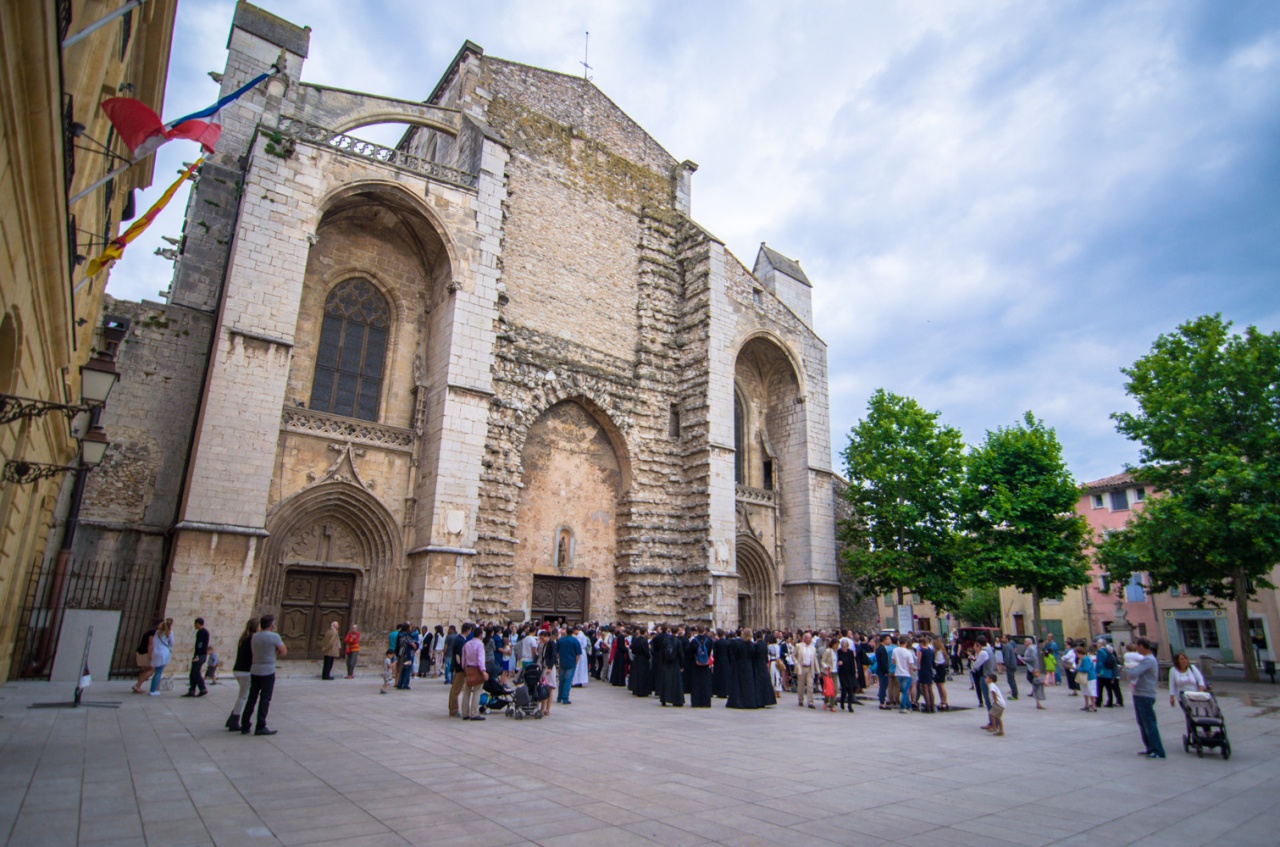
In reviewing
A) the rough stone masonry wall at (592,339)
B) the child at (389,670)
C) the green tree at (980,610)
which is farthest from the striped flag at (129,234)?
the green tree at (980,610)

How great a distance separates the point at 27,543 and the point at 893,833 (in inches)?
486

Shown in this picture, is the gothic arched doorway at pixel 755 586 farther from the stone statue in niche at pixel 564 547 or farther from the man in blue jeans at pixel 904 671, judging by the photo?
the man in blue jeans at pixel 904 671

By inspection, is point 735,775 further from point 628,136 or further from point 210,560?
point 628,136

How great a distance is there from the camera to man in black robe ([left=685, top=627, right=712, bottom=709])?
1232 centimetres

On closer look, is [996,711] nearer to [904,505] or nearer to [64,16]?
[64,16]

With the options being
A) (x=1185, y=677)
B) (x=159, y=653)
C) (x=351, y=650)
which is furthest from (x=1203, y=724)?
(x=159, y=653)

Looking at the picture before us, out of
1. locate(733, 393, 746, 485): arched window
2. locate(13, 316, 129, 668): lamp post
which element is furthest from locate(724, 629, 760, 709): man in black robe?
locate(733, 393, 746, 485): arched window

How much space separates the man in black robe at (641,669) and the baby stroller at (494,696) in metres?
3.74

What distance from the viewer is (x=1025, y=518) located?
22.5 m

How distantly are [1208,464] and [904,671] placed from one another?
38.6 ft

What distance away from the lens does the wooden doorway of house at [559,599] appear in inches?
691

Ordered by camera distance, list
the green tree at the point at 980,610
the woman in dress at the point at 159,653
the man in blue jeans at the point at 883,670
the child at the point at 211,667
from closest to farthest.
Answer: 1. the woman in dress at the point at 159,653
2. the child at the point at 211,667
3. the man in blue jeans at the point at 883,670
4. the green tree at the point at 980,610

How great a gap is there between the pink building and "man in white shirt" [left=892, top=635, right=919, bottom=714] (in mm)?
22071

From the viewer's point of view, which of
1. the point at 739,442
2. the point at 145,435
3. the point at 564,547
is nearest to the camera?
the point at 145,435
